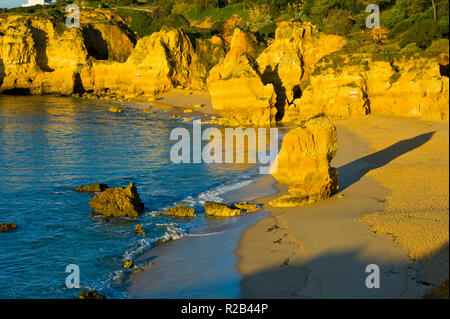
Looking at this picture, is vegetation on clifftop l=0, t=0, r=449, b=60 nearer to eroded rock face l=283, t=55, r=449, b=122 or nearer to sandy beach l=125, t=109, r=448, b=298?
eroded rock face l=283, t=55, r=449, b=122

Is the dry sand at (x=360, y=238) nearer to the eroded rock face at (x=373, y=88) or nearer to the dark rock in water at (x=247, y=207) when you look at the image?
the dark rock in water at (x=247, y=207)

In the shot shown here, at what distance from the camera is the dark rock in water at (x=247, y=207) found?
15.3 metres

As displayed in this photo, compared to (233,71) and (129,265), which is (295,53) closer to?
(233,71)

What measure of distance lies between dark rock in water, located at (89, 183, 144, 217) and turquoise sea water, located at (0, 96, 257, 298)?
401mm

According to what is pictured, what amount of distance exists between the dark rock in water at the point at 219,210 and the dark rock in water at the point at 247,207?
31cm

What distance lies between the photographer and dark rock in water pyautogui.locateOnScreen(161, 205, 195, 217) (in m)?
15.4

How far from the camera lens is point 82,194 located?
17.8 metres

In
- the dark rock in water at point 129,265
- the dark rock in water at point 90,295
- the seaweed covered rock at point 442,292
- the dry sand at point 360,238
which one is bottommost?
the dark rock in water at point 129,265

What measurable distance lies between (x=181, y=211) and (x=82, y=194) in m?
4.36

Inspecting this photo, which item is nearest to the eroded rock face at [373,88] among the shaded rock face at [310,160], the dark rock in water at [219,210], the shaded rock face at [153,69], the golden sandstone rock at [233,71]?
the golden sandstone rock at [233,71]

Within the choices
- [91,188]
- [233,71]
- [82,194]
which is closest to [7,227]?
[82,194]
